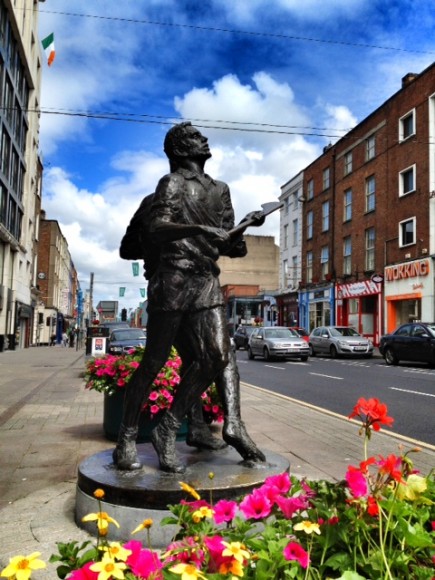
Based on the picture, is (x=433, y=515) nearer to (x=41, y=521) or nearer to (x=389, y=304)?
(x=41, y=521)

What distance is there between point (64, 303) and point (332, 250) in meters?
43.4

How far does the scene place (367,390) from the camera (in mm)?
11266

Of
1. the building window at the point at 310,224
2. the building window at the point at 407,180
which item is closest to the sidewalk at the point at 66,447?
the building window at the point at 407,180

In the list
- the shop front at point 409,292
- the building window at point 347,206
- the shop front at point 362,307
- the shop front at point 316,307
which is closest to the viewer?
the shop front at point 409,292

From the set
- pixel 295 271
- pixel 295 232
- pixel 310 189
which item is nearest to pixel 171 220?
pixel 310 189

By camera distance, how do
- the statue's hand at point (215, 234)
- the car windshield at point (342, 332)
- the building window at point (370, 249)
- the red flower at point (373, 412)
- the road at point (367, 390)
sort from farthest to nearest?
the building window at point (370, 249) → the car windshield at point (342, 332) → the road at point (367, 390) → the statue's hand at point (215, 234) → the red flower at point (373, 412)

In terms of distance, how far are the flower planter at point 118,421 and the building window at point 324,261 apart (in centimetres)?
3238

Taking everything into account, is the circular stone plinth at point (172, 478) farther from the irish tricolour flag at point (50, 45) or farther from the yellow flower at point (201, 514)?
the irish tricolour flag at point (50, 45)

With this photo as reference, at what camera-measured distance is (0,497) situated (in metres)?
3.77

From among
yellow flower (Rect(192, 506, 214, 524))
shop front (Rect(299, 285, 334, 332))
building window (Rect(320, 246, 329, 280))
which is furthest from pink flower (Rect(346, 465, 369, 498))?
building window (Rect(320, 246, 329, 280))

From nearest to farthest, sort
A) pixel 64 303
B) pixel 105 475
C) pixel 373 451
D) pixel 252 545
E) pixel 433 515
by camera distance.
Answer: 1. pixel 252 545
2. pixel 433 515
3. pixel 105 475
4. pixel 373 451
5. pixel 64 303

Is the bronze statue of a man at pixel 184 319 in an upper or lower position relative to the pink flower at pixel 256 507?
upper

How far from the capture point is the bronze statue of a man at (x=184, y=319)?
315 centimetres

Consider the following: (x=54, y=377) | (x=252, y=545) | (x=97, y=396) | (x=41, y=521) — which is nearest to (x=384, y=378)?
(x=97, y=396)
